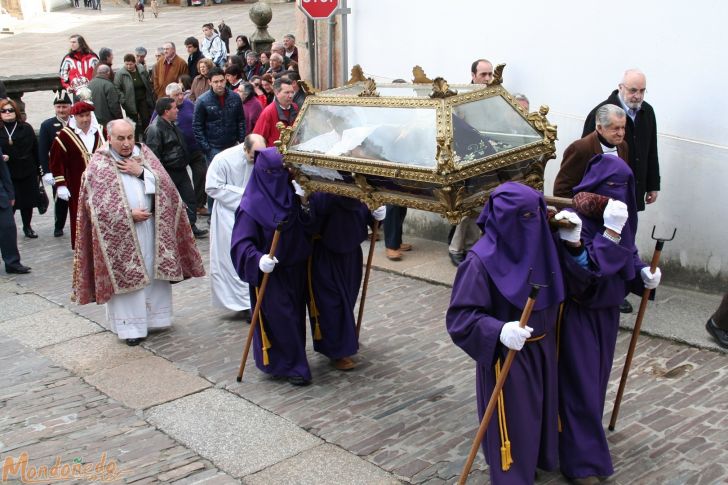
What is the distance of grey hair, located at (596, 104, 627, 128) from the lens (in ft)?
22.3

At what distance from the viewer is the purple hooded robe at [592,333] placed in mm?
5059

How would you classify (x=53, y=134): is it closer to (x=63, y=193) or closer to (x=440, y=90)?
(x=63, y=193)

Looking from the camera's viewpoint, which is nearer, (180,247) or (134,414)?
(134,414)

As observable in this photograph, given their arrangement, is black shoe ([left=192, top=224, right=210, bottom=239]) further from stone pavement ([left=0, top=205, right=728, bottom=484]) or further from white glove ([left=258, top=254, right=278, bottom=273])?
white glove ([left=258, top=254, right=278, bottom=273])

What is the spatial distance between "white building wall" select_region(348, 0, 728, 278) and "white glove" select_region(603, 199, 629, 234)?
3398 mm

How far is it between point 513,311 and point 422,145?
1.24 meters

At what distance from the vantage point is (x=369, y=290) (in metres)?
8.98

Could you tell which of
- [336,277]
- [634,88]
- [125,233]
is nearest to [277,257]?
[336,277]

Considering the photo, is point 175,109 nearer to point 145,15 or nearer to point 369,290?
point 369,290

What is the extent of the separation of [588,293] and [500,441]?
96cm

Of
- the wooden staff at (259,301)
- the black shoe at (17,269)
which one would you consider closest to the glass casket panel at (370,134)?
the wooden staff at (259,301)

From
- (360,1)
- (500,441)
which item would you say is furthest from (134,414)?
(360,1)

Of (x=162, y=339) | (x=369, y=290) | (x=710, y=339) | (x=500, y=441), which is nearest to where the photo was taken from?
(x=500, y=441)

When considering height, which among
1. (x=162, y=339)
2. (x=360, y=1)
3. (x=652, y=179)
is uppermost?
(x=360, y=1)
